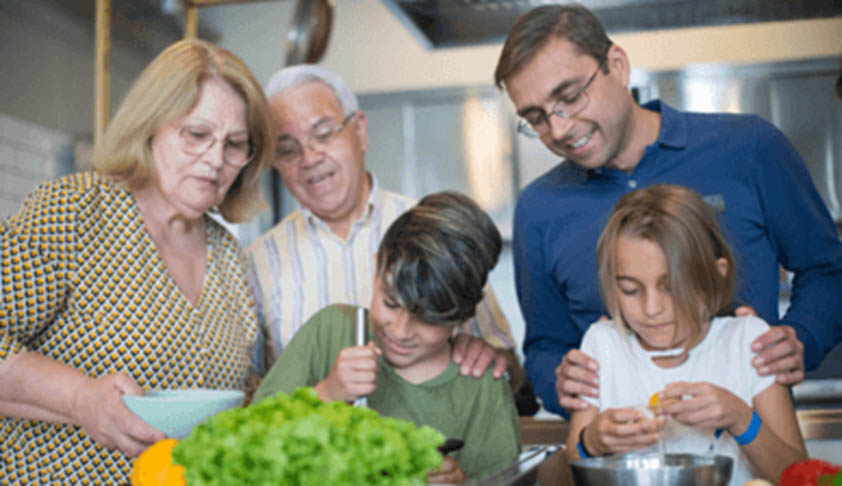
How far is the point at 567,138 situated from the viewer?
1.78 metres

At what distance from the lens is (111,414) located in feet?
4.35

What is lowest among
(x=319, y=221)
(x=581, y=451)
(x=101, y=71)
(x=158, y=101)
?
(x=581, y=451)

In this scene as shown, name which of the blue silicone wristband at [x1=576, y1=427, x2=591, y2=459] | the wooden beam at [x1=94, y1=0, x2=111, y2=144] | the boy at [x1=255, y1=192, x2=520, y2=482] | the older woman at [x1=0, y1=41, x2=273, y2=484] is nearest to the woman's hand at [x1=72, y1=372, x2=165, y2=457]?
the older woman at [x1=0, y1=41, x2=273, y2=484]

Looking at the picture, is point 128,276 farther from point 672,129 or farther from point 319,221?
point 672,129

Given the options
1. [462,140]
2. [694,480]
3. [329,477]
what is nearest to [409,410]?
[694,480]

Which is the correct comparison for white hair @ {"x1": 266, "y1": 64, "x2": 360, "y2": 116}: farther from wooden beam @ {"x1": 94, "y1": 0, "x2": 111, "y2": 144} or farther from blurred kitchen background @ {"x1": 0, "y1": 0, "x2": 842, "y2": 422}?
wooden beam @ {"x1": 94, "y1": 0, "x2": 111, "y2": 144}

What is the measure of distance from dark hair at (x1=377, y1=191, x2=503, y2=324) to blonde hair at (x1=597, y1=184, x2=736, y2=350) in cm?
24

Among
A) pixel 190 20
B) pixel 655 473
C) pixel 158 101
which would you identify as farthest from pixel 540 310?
pixel 190 20

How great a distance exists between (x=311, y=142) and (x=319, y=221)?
8.8 inches

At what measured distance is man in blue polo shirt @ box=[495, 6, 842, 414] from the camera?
177cm

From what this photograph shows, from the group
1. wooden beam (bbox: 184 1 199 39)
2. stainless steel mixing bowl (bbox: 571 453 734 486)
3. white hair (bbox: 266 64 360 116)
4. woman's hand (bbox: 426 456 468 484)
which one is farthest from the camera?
wooden beam (bbox: 184 1 199 39)

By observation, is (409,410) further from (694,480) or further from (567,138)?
(694,480)

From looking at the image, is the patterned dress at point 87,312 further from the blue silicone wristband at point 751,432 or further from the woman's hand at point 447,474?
the blue silicone wristband at point 751,432

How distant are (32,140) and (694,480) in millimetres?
2767
